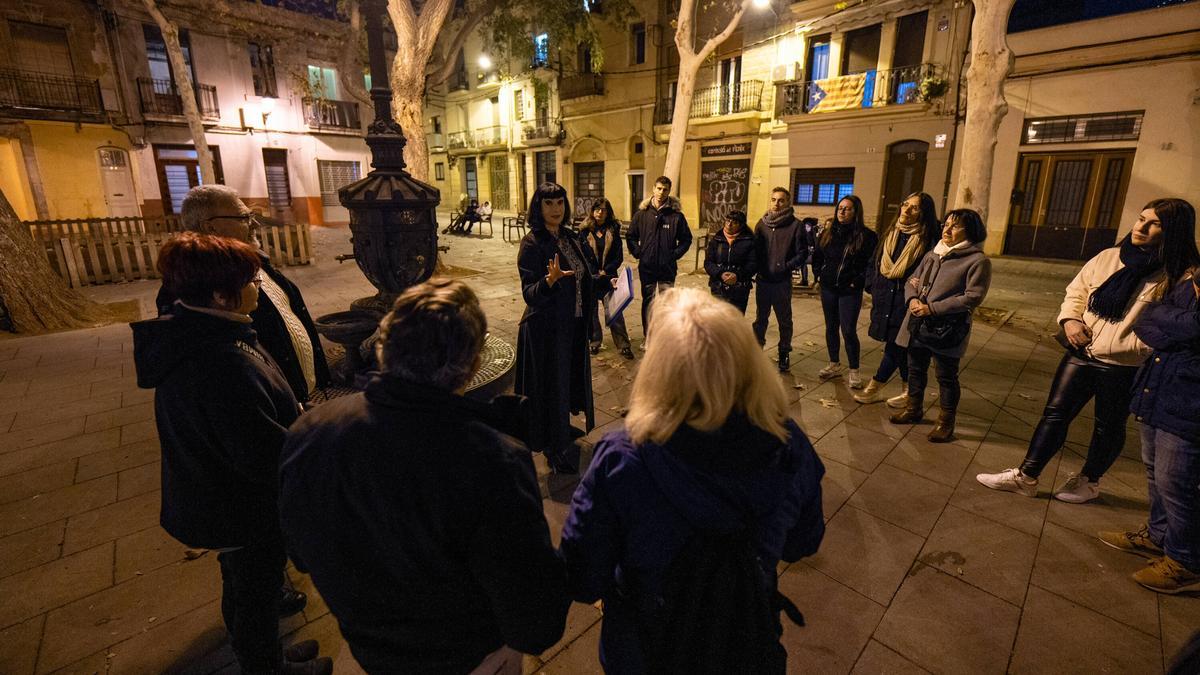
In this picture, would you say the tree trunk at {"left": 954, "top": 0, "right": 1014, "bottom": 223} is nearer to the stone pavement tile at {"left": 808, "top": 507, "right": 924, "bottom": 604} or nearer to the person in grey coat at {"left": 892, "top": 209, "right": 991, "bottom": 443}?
the person in grey coat at {"left": 892, "top": 209, "right": 991, "bottom": 443}

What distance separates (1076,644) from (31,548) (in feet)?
17.5

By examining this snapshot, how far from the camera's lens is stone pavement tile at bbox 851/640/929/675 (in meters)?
2.21

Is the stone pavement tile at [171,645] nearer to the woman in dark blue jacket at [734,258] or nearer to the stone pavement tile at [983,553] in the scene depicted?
the stone pavement tile at [983,553]

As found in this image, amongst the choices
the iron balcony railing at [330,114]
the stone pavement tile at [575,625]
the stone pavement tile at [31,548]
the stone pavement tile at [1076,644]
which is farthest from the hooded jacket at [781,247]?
the iron balcony railing at [330,114]

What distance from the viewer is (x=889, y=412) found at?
4.75 m

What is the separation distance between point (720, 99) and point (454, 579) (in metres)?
21.6

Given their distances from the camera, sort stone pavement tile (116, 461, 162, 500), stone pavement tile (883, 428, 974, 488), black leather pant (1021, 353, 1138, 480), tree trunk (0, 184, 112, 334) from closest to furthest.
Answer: black leather pant (1021, 353, 1138, 480) → stone pavement tile (116, 461, 162, 500) → stone pavement tile (883, 428, 974, 488) → tree trunk (0, 184, 112, 334)

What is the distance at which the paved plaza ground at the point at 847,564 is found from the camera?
7.56ft

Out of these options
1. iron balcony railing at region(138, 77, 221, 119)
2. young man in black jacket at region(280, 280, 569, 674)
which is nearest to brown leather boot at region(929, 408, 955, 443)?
young man in black jacket at region(280, 280, 569, 674)

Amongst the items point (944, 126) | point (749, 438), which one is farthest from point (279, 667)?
point (944, 126)

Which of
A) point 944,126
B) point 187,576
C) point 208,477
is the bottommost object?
point 187,576

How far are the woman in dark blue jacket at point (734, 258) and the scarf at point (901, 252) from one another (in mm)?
1286

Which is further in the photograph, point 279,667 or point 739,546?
point 279,667

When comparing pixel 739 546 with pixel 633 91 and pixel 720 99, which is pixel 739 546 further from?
pixel 633 91
